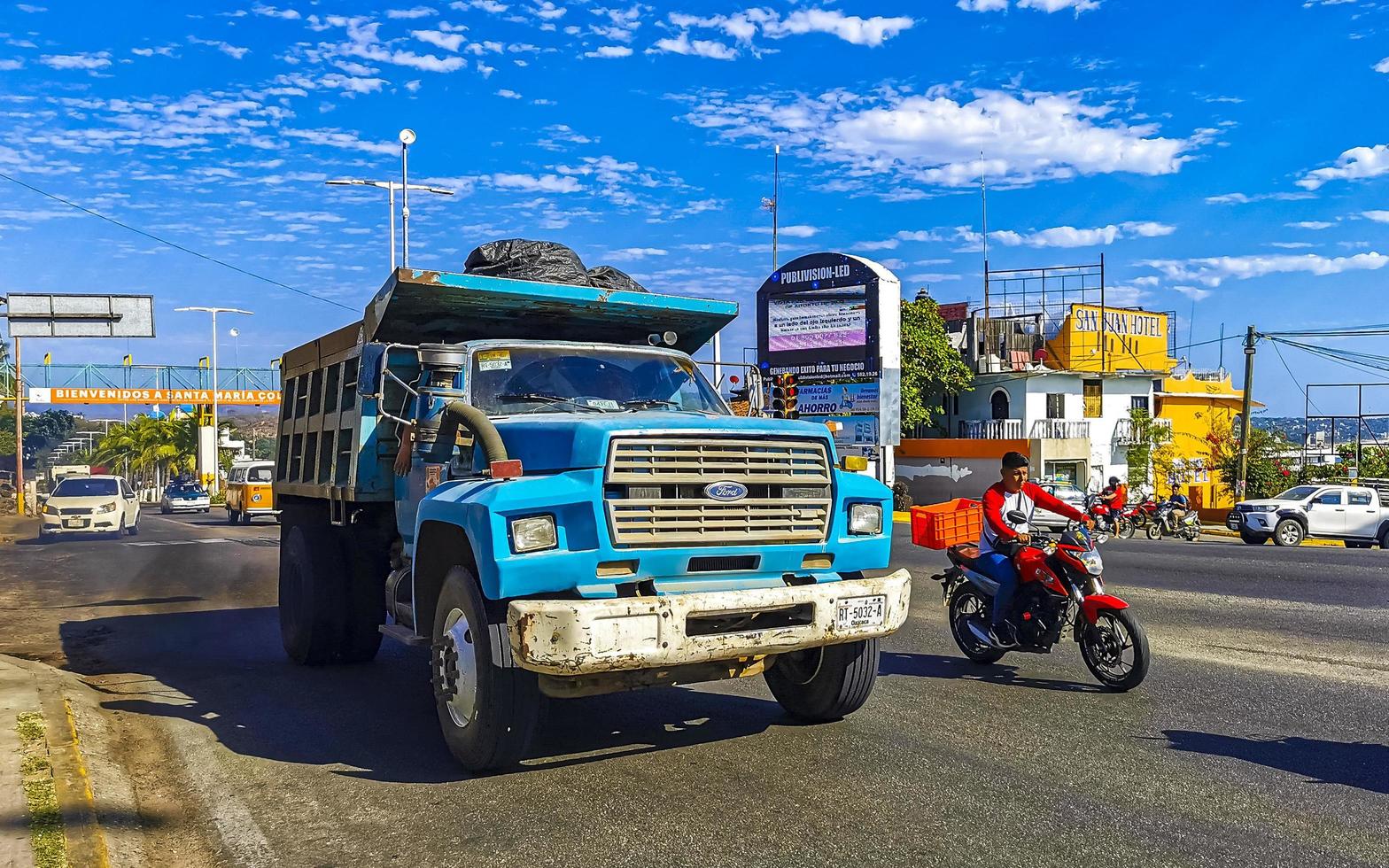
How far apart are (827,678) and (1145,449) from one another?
5333 cm

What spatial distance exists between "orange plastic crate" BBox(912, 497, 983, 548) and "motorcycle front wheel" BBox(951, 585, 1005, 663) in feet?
2.63

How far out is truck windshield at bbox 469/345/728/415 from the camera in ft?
23.0

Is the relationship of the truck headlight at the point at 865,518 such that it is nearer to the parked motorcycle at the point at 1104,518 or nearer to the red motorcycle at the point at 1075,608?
the red motorcycle at the point at 1075,608

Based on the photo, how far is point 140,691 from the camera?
8.52 meters

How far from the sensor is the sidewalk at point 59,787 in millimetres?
4609

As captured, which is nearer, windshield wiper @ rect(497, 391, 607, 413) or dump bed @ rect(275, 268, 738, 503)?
windshield wiper @ rect(497, 391, 607, 413)

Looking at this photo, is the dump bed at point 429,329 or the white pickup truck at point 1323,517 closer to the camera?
the dump bed at point 429,329

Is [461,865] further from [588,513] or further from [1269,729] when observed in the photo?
[1269,729]

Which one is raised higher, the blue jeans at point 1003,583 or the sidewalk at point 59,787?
the blue jeans at point 1003,583

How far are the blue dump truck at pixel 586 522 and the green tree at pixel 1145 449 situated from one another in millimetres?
52439

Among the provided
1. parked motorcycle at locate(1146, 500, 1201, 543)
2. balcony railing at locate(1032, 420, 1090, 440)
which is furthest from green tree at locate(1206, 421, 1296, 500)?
parked motorcycle at locate(1146, 500, 1201, 543)

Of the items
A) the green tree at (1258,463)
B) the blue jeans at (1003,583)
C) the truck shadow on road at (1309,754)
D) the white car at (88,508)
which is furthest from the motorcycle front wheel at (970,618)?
the green tree at (1258,463)

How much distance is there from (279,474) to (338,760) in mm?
4558

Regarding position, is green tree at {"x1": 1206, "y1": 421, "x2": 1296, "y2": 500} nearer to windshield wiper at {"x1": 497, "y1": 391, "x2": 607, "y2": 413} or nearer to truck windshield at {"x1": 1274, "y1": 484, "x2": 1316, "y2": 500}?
truck windshield at {"x1": 1274, "y1": 484, "x2": 1316, "y2": 500}
